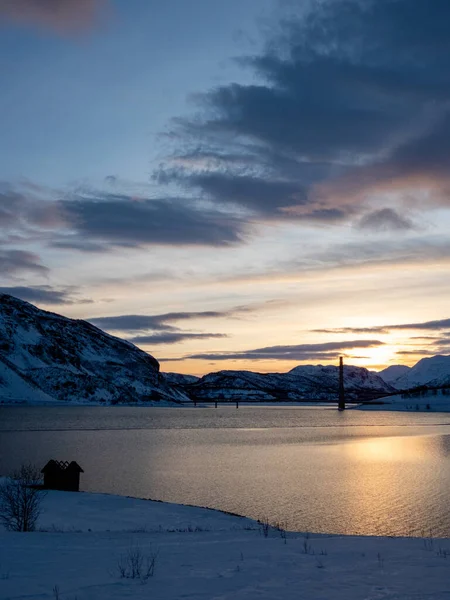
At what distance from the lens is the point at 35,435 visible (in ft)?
361


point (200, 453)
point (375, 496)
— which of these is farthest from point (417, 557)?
point (200, 453)

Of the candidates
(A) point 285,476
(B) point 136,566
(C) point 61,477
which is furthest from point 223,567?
(A) point 285,476

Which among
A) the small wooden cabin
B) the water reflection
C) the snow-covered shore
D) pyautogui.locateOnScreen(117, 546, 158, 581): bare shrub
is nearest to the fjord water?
the water reflection

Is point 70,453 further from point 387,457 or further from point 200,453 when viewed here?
point 387,457

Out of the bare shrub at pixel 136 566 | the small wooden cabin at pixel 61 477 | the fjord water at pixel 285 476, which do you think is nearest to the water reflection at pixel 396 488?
the fjord water at pixel 285 476

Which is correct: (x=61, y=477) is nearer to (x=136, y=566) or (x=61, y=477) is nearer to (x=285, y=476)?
(x=285, y=476)

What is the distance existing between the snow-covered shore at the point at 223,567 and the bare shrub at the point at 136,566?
0.12 m

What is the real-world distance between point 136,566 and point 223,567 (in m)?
2.17

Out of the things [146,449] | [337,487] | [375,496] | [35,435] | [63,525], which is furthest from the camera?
[35,435]

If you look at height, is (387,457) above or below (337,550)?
below

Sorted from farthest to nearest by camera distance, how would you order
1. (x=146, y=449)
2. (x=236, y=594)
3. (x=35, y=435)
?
(x=35, y=435) < (x=146, y=449) < (x=236, y=594)

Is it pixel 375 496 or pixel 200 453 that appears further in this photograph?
pixel 200 453

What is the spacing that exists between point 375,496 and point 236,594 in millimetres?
36191

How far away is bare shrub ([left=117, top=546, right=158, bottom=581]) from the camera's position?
14078 mm
